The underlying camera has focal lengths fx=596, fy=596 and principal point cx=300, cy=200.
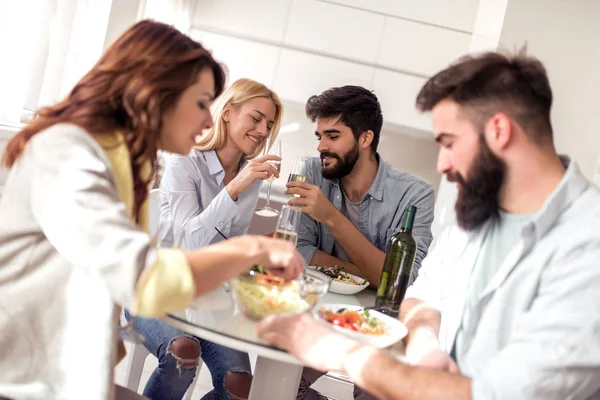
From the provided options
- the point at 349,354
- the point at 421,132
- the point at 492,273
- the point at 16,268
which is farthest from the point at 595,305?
the point at 421,132

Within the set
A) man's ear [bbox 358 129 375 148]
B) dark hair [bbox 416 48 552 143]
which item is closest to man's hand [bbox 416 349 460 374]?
dark hair [bbox 416 48 552 143]

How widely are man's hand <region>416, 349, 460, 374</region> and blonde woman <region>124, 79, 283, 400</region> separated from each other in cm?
79

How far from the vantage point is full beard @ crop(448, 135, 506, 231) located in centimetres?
124

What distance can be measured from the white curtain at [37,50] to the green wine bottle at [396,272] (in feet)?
4.44

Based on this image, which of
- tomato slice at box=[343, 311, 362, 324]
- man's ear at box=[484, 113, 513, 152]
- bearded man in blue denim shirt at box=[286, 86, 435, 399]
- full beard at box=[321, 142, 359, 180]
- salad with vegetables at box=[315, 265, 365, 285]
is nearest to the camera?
man's ear at box=[484, 113, 513, 152]

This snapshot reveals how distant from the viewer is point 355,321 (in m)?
1.32

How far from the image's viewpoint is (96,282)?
3.54ft

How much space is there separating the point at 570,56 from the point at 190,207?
307 centimetres

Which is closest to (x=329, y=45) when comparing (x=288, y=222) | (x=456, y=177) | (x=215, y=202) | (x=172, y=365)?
(x=215, y=202)

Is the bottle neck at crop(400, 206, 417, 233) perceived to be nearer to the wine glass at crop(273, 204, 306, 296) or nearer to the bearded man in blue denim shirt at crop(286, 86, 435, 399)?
the wine glass at crop(273, 204, 306, 296)

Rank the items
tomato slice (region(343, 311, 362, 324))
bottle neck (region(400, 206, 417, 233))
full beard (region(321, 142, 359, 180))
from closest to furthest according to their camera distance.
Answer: tomato slice (region(343, 311, 362, 324)) → bottle neck (region(400, 206, 417, 233)) → full beard (region(321, 142, 359, 180))

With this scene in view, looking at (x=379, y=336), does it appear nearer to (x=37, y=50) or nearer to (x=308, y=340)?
(x=308, y=340)

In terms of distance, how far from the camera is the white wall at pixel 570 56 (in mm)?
4012

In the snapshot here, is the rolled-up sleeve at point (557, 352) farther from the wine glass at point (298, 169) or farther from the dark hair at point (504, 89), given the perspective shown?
the wine glass at point (298, 169)
